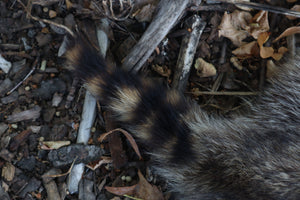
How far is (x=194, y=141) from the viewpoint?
85.3 inches

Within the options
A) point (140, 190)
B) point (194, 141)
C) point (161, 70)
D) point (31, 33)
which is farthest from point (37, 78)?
point (194, 141)

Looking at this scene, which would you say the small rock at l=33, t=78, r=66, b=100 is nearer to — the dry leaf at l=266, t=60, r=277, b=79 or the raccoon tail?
the raccoon tail

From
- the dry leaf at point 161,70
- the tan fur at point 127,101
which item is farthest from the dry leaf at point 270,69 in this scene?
the tan fur at point 127,101

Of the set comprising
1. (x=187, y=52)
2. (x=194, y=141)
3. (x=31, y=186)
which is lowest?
(x=31, y=186)

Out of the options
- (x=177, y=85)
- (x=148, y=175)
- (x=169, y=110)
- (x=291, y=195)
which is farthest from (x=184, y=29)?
(x=291, y=195)

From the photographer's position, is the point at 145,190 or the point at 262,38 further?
the point at 262,38

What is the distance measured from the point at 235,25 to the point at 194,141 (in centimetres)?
113

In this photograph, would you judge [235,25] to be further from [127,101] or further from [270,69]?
[127,101]

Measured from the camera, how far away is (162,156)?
2.19 m

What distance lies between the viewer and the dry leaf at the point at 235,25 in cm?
259

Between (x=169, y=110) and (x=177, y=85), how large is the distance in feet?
1.42

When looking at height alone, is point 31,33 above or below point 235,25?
below

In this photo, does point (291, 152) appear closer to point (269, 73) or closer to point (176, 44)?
point (269, 73)

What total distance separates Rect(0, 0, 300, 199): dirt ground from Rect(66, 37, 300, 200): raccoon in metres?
0.29
